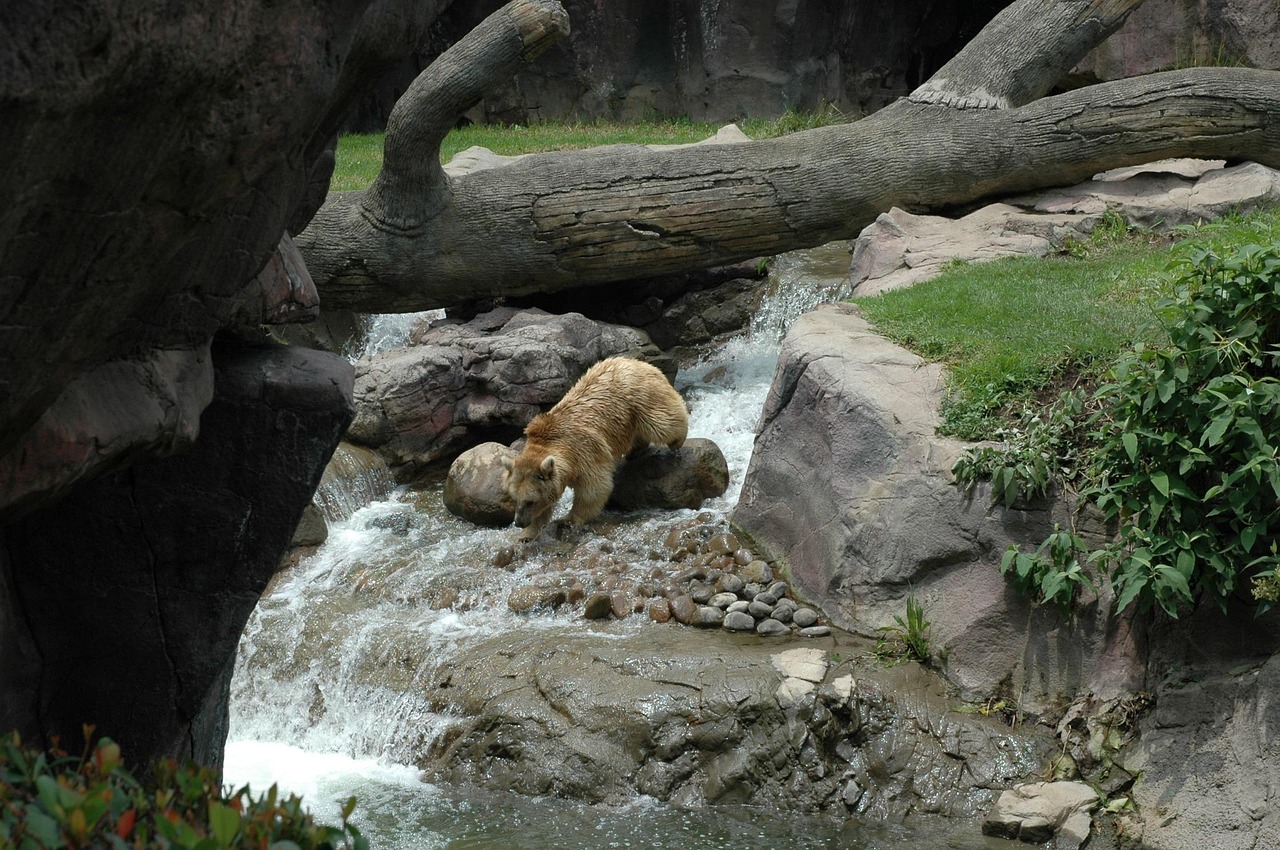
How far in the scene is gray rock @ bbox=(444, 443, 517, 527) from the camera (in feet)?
31.6

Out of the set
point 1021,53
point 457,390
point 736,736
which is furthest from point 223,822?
point 1021,53

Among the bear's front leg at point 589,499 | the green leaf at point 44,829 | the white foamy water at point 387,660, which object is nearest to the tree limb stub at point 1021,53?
the white foamy water at point 387,660

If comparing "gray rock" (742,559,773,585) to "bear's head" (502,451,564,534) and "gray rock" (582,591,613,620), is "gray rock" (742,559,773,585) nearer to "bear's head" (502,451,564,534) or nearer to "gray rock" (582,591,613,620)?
"gray rock" (582,591,613,620)

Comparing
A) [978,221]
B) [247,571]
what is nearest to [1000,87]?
[978,221]

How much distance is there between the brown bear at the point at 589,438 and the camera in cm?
905

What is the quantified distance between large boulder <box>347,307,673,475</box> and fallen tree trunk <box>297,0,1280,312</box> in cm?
86

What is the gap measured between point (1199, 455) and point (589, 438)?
14.5 ft

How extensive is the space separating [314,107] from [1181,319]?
190 inches

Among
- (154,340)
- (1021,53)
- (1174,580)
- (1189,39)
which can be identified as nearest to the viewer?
(154,340)

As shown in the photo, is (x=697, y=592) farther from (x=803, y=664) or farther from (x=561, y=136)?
(x=561, y=136)

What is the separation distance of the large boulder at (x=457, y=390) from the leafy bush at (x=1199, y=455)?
5290 millimetres

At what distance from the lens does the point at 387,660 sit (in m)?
7.72

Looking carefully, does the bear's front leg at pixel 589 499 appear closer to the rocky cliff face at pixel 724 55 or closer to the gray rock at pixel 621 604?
the gray rock at pixel 621 604

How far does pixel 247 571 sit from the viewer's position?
4.58 meters
